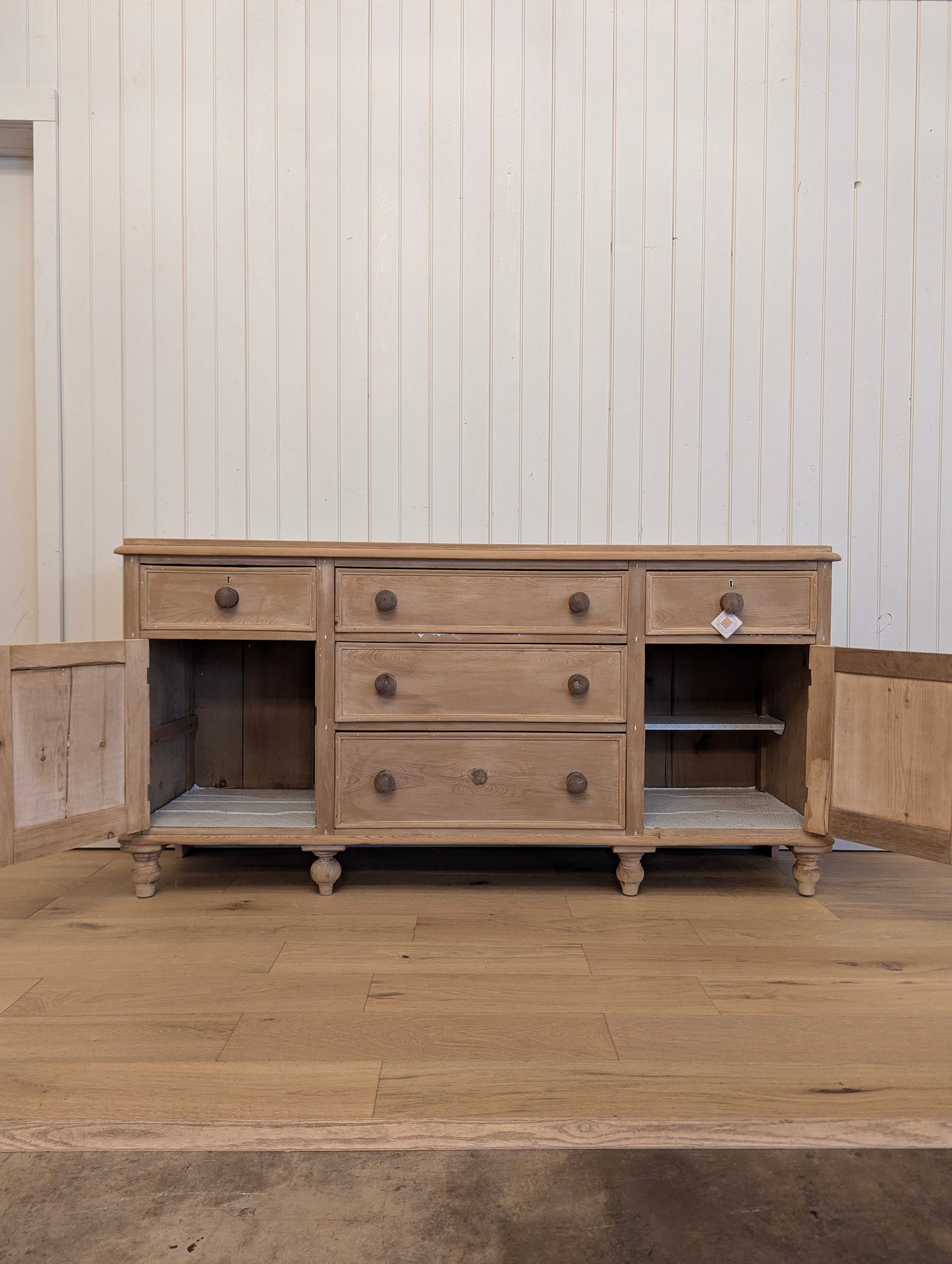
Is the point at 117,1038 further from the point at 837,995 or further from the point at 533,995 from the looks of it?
the point at 837,995

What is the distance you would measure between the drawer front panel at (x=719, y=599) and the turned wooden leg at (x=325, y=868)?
3.45 ft

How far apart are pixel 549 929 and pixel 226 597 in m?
1.18

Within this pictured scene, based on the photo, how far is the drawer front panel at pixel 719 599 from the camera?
2102 mm

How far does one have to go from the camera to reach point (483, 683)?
2.10 m

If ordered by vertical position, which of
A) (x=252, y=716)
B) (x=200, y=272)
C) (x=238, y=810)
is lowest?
(x=238, y=810)

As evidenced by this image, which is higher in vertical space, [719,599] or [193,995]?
[719,599]

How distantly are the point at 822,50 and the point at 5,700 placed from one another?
3.12m

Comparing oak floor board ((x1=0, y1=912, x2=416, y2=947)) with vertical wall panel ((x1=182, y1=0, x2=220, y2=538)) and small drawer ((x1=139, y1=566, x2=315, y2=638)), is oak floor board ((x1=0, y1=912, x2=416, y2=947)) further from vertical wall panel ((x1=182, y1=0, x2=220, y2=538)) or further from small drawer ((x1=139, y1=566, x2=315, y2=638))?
vertical wall panel ((x1=182, y1=0, x2=220, y2=538))

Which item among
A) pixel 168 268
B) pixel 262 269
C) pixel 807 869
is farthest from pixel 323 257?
pixel 807 869

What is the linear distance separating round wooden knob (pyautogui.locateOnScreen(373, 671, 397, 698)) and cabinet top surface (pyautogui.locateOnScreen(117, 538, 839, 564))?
314 mm

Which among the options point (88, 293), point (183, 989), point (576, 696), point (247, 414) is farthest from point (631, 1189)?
point (88, 293)

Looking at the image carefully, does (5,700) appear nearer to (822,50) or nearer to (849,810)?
(849,810)

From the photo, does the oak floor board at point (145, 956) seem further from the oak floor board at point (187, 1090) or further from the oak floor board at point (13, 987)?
the oak floor board at point (187, 1090)

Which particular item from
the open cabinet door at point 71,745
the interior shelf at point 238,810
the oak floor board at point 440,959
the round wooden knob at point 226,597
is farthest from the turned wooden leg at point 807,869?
the open cabinet door at point 71,745
